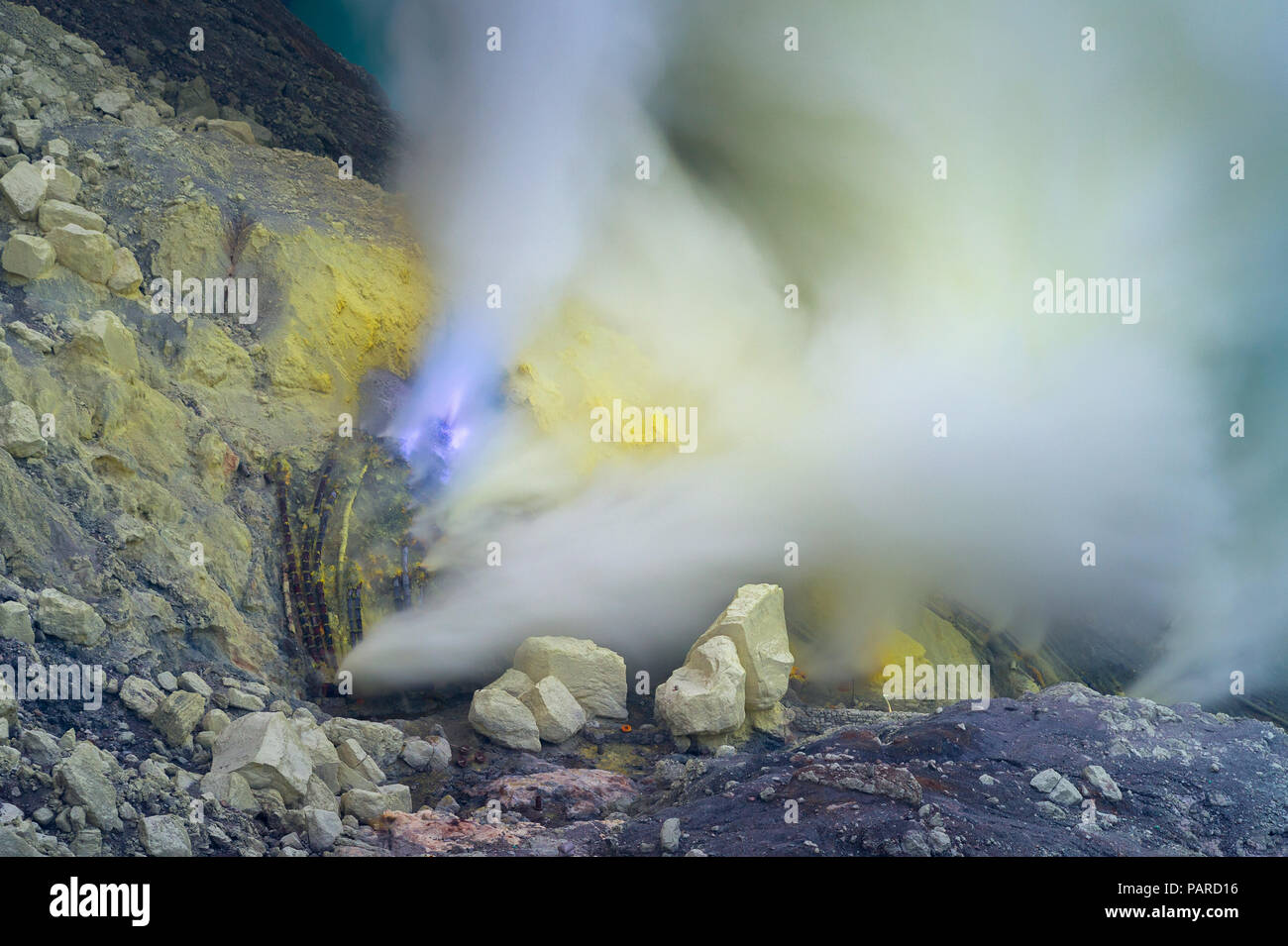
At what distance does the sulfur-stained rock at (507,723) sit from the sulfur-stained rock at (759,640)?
203cm

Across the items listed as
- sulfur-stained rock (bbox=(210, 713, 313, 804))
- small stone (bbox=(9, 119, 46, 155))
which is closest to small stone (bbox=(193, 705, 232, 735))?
sulfur-stained rock (bbox=(210, 713, 313, 804))

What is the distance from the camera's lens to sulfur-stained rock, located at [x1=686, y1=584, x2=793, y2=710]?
12039 millimetres

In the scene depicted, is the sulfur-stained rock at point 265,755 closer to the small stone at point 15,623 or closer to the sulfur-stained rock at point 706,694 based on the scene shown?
the small stone at point 15,623

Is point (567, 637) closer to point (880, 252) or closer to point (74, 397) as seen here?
point (74, 397)

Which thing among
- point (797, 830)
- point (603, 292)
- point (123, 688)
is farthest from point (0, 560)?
point (603, 292)

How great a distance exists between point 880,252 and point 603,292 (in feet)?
15.1

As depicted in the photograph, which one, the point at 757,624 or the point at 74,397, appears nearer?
the point at 74,397

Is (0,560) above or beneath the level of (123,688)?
above

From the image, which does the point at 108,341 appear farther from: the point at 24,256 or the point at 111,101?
the point at 111,101

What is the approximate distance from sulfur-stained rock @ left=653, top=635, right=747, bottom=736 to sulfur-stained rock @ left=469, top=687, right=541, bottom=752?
4.68 feet

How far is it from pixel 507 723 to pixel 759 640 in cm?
295

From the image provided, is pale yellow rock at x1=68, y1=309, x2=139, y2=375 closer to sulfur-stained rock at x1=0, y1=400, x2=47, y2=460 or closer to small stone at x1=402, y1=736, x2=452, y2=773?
sulfur-stained rock at x1=0, y1=400, x2=47, y2=460

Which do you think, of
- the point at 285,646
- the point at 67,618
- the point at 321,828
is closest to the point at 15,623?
the point at 67,618

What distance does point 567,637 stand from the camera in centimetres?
1242
